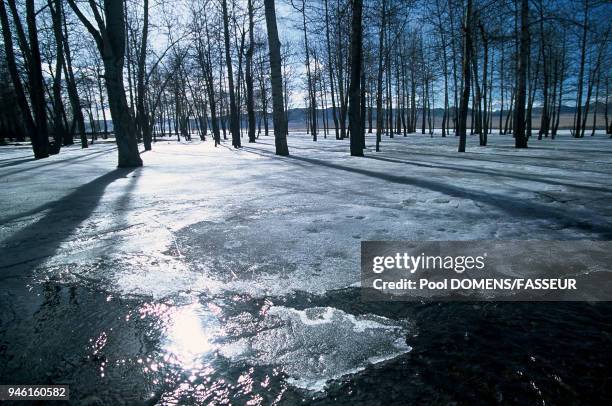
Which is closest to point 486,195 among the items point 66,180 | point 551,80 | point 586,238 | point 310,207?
point 586,238

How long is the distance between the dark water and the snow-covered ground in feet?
0.05

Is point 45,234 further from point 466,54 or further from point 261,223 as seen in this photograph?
point 466,54

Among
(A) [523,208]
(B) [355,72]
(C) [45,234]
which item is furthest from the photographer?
(B) [355,72]

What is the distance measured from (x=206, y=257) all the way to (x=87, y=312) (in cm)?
74

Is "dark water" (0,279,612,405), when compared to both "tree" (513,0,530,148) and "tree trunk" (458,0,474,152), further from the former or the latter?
"tree" (513,0,530,148)

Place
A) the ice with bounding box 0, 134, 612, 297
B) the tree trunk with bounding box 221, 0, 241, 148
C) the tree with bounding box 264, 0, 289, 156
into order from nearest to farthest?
the ice with bounding box 0, 134, 612, 297 < the tree with bounding box 264, 0, 289, 156 < the tree trunk with bounding box 221, 0, 241, 148

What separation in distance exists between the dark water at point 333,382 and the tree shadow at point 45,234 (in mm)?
544

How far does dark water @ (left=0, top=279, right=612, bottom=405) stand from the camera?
101cm

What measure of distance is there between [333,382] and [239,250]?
53.1 inches

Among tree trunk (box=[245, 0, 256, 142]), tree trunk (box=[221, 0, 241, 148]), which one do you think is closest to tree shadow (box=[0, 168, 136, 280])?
tree trunk (box=[221, 0, 241, 148])

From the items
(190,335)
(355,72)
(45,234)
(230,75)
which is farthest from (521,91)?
(45,234)

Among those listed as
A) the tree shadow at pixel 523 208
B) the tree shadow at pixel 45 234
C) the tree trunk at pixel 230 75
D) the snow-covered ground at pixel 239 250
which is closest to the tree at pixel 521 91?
the snow-covered ground at pixel 239 250

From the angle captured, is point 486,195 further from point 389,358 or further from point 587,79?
point 587,79

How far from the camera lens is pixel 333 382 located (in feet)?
3.50
